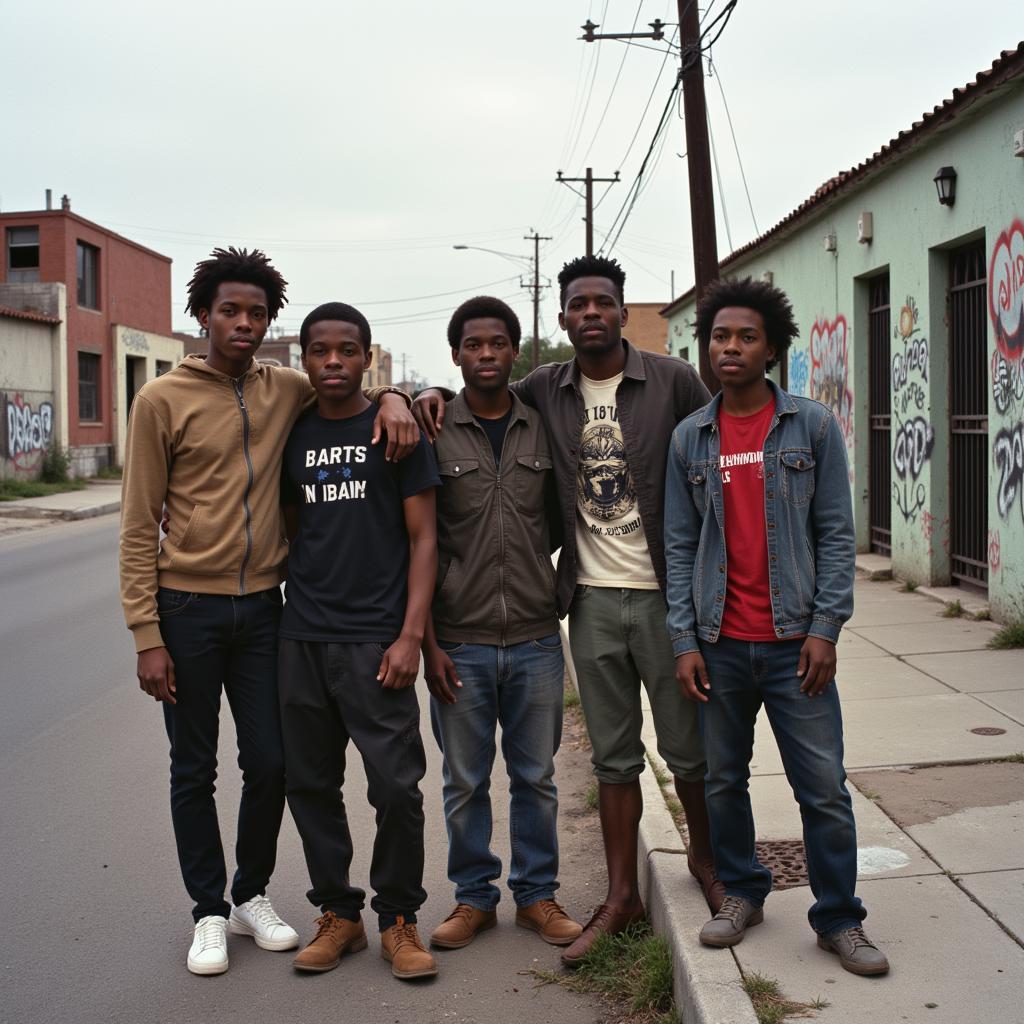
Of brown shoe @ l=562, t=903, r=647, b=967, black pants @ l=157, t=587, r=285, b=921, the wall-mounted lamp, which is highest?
the wall-mounted lamp

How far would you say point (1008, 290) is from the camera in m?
8.69

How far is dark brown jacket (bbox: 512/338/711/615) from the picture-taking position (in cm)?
402

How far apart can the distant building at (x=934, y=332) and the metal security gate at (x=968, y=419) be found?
2 cm

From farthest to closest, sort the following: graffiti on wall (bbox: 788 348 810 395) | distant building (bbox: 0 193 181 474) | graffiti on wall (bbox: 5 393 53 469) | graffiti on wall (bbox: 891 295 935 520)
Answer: distant building (bbox: 0 193 181 474) < graffiti on wall (bbox: 5 393 53 469) < graffiti on wall (bbox: 788 348 810 395) < graffiti on wall (bbox: 891 295 935 520)

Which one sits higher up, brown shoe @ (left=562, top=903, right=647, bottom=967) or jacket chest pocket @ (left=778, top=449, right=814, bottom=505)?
jacket chest pocket @ (left=778, top=449, right=814, bottom=505)

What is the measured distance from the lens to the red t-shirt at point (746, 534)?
3.62 meters

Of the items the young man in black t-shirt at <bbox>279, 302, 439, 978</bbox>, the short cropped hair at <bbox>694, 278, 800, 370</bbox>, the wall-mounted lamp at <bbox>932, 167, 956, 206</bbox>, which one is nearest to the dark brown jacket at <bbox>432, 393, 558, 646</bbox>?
the young man in black t-shirt at <bbox>279, 302, 439, 978</bbox>

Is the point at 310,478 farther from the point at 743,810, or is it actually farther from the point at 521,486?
the point at 743,810

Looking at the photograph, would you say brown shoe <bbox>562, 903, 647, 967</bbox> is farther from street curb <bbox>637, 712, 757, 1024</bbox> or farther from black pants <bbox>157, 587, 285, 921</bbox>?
black pants <bbox>157, 587, 285, 921</bbox>

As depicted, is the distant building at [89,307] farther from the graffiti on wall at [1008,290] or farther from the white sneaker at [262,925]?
the white sneaker at [262,925]

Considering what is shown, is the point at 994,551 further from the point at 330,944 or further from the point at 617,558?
the point at 330,944

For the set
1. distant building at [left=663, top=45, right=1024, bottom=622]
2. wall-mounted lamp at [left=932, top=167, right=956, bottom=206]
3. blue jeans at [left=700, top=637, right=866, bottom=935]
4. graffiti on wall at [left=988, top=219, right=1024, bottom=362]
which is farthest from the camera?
wall-mounted lamp at [left=932, top=167, right=956, bottom=206]

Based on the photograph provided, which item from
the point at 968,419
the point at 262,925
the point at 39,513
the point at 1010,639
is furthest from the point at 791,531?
the point at 39,513

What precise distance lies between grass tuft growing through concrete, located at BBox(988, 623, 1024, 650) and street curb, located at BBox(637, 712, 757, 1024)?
3.88m
